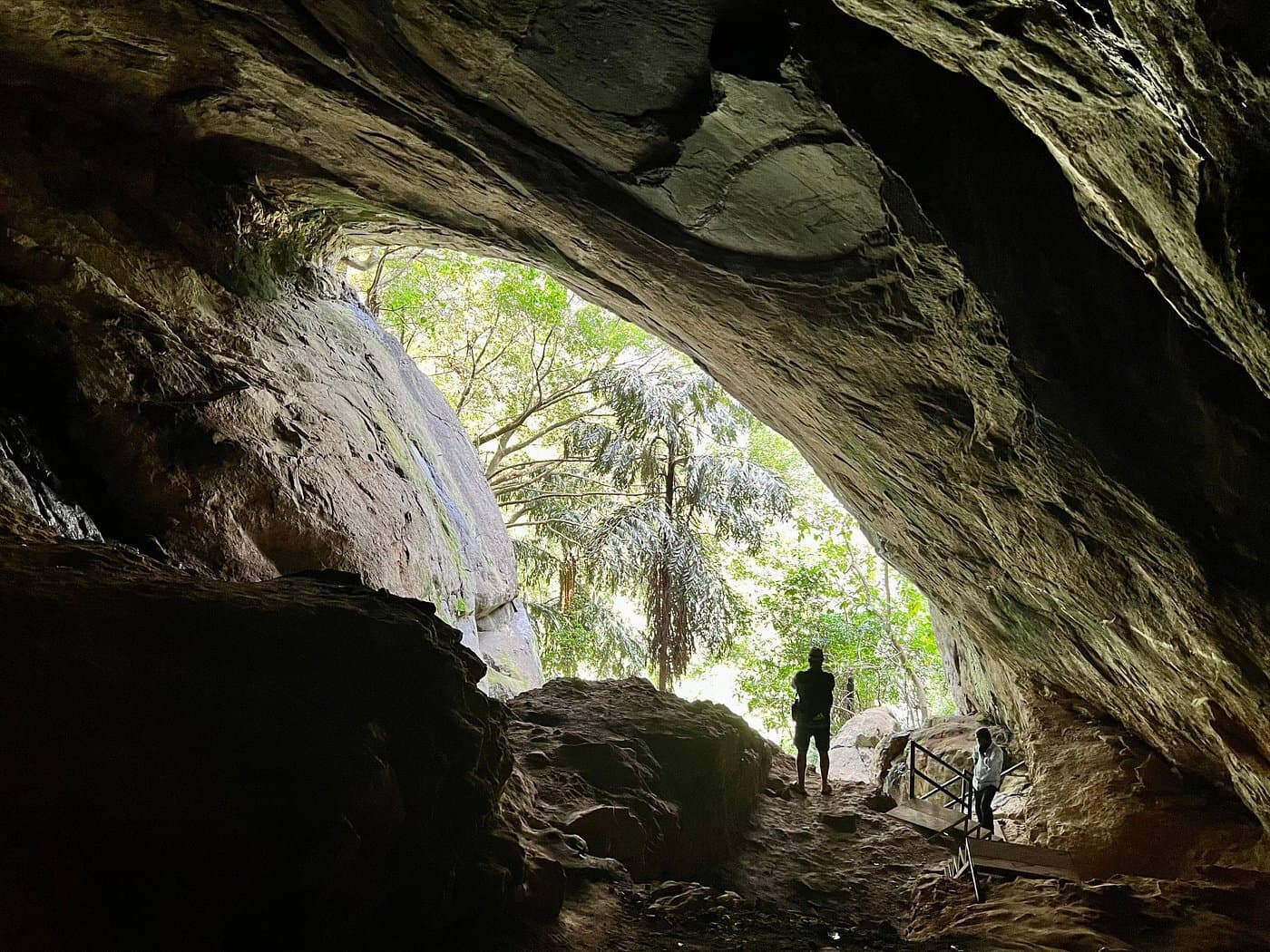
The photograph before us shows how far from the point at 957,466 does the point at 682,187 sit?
2.95 metres

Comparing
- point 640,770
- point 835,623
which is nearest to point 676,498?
point 835,623

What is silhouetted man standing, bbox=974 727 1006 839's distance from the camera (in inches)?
314

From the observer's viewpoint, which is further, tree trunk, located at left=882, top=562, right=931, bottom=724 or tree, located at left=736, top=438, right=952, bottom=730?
tree, located at left=736, top=438, right=952, bottom=730

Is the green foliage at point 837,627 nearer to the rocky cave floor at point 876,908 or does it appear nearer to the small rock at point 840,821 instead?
the small rock at point 840,821

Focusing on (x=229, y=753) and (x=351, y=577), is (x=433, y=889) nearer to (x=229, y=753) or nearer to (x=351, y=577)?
(x=229, y=753)

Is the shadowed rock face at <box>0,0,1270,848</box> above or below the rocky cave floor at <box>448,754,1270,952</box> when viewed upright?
above

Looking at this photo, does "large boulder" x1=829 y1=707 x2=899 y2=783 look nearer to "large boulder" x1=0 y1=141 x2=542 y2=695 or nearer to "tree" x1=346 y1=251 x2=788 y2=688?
"tree" x1=346 y1=251 x2=788 y2=688

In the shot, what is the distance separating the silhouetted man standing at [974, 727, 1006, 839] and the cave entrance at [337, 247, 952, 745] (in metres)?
8.34

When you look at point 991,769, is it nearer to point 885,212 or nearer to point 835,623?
point 885,212

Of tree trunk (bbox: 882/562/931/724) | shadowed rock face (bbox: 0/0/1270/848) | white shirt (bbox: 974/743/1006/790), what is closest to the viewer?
shadowed rock face (bbox: 0/0/1270/848)

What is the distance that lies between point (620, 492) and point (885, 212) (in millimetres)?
13451

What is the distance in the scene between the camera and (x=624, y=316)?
946 centimetres

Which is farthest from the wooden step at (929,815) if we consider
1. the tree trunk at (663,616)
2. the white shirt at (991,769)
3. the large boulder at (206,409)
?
the tree trunk at (663,616)

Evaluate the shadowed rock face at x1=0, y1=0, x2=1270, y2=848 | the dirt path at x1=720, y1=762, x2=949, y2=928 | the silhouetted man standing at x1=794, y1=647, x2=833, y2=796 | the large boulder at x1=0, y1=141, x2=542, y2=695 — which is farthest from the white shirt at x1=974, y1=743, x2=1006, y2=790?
the large boulder at x1=0, y1=141, x2=542, y2=695
